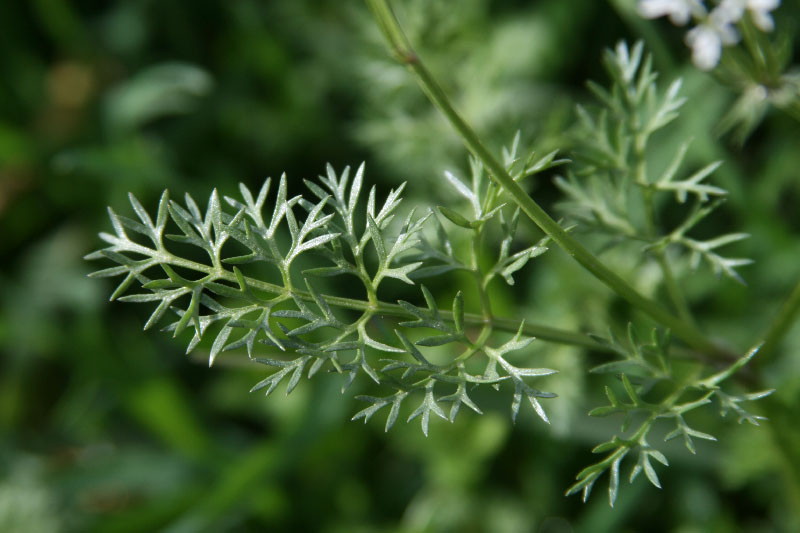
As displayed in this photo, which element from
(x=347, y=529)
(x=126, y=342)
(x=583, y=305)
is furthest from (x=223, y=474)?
(x=583, y=305)

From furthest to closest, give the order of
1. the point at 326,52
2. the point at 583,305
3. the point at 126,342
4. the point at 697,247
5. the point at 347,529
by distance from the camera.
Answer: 1. the point at 326,52
2. the point at 126,342
3. the point at 347,529
4. the point at 583,305
5. the point at 697,247

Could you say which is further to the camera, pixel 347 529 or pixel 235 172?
pixel 235 172

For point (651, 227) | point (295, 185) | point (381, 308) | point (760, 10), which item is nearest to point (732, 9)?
point (760, 10)

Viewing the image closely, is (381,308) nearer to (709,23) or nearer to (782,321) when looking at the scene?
(782,321)

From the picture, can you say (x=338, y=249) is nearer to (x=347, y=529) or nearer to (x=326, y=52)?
(x=347, y=529)

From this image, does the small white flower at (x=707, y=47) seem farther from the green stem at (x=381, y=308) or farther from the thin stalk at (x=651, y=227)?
the green stem at (x=381, y=308)

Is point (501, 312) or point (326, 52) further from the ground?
point (326, 52)
